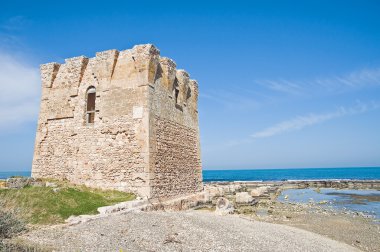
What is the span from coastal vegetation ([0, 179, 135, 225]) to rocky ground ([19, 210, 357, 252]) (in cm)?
107

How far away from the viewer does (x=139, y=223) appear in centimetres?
848

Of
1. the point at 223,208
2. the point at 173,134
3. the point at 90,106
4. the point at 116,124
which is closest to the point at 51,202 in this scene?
the point at 116,124

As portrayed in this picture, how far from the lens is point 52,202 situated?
9.39 metres

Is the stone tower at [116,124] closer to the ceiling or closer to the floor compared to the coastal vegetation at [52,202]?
closer to the ceiling

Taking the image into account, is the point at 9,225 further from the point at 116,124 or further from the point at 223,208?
the point at 223,208

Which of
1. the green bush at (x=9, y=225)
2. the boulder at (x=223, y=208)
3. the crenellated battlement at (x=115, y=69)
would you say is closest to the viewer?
the green bush at (x=9, y=225)

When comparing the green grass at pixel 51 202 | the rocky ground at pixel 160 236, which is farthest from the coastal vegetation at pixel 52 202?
the rocky ground at pixel 160 236

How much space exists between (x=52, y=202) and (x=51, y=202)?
0.04m

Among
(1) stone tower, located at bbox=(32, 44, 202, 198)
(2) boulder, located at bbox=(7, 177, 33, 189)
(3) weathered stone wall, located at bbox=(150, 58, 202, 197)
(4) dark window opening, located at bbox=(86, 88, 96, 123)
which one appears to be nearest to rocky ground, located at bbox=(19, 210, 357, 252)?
(1) stone tower, located at bbox=(32, 44, 202, 198)

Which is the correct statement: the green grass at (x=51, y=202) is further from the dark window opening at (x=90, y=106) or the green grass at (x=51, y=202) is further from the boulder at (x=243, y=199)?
the boulder at (x=243, y=199)

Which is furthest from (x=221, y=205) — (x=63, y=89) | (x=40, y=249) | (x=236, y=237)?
(x=40, y=249)

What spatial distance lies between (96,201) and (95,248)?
465 cm

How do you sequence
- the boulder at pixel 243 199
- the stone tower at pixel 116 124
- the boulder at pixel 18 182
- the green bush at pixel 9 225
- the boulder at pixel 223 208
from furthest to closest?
1. the boulder at pixel 243 199
2. the boulder at pixel 223 208
3. the stone tower at pixel 116 124
4. the boulder at pixel 18 182
5. the green bush at pixel 9 225

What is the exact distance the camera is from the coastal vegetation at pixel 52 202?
821cm
